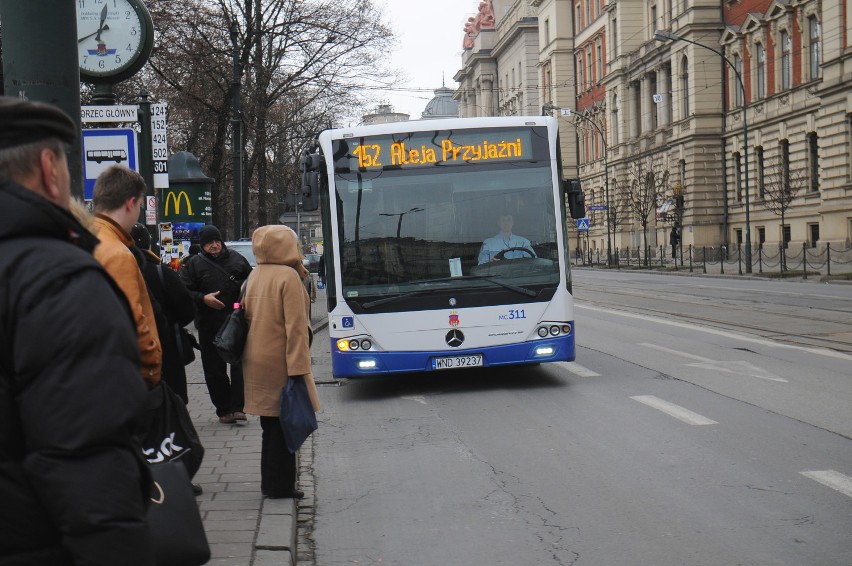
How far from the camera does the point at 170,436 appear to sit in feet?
13.1

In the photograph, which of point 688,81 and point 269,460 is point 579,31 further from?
point 269,460

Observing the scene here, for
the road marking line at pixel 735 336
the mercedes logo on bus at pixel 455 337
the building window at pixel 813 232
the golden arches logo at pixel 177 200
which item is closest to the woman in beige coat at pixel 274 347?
the mercedes logo on bus at pixel 455 337

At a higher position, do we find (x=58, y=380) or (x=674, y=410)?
(x=58, y=380)

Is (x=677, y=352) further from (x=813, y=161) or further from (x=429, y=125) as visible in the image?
(x=813, y=161)

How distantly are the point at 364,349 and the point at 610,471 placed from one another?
4.59 m

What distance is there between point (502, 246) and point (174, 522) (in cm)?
900

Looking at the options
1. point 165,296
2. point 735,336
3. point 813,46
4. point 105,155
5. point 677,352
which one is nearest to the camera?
point 165,296

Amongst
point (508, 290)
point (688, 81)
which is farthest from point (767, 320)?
point (688, 81)

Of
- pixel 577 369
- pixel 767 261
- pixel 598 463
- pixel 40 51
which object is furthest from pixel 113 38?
pixel 767 261

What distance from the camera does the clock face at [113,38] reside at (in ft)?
28.8

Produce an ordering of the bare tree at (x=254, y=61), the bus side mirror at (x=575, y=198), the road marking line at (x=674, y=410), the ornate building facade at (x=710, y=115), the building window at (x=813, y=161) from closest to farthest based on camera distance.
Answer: the road marking line at (x=674, y=410)
the bus side mirror at (x=575, y=198)
the bare tree at (x=254, y=61)
the ornate building facade at (x=710, y=115)
the building window at (x=813, y=161)

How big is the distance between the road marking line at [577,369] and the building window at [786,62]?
40.3 meters

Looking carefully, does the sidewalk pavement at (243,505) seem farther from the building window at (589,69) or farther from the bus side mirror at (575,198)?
the building window at (589,69)

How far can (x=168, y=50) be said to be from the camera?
89.5ft
